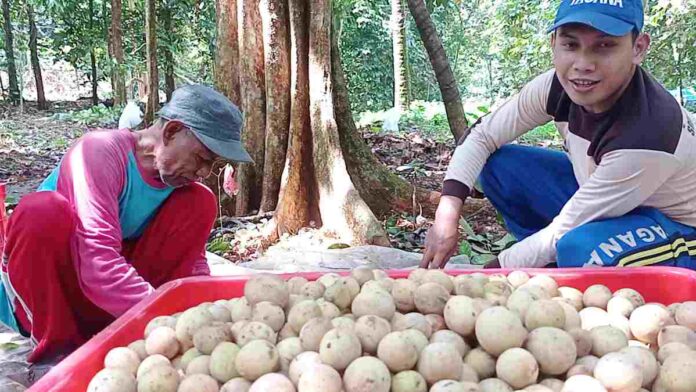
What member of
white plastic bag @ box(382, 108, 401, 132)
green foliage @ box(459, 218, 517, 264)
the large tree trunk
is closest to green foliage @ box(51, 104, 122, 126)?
white plastic bag @ box(382, 108, 401, 132)

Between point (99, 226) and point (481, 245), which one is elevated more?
point (99, 226)

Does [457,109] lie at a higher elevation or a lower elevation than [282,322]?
higher

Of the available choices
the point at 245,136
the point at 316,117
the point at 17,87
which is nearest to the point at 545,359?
the point at 316,117

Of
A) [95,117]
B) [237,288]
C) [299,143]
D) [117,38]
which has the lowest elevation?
[95,117]

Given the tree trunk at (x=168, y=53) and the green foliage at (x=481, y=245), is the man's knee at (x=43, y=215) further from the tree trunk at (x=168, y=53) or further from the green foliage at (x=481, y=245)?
the tree trunk at (x=168, y=53)

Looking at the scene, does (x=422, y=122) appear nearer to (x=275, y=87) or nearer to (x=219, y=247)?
(x=275, y=87)

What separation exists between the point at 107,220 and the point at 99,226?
4 centimetres

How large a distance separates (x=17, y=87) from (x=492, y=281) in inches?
671

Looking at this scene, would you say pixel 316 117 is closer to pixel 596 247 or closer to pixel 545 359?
pixel 596 247

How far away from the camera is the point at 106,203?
1.76 meters

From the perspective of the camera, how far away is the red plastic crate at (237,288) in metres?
1.39

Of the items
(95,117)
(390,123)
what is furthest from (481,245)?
(95,117)

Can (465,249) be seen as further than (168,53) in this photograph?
No

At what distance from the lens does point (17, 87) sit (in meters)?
15.9
